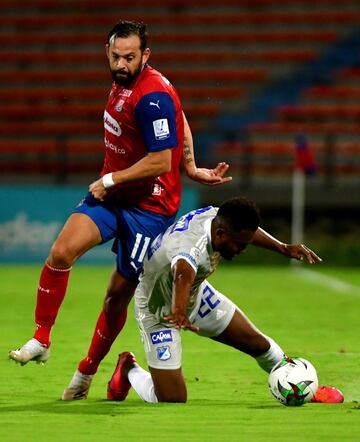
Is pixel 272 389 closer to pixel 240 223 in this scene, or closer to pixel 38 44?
pixel 240 223

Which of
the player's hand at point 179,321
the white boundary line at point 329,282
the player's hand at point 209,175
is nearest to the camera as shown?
the player's hand at point 179,321

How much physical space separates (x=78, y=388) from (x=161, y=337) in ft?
1.91

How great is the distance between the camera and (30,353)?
230 inches

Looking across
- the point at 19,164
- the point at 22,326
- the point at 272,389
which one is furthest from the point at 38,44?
the point at 272,389

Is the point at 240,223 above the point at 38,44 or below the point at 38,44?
above

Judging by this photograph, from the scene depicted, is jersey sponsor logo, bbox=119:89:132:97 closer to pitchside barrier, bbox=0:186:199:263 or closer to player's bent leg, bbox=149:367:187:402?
player's bent leg, bbox=149:367:187:402

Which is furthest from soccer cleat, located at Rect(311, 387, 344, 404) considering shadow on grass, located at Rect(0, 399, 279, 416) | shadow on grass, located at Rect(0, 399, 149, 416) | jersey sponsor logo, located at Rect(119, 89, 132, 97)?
jersey sponsor logo, located at Rect(119, 89, 132, 97)

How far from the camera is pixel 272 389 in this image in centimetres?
593

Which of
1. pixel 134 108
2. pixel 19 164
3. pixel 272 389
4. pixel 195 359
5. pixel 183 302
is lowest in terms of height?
pixel 19 164

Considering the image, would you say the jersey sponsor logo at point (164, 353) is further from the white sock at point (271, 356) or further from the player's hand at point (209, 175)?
the player's hand at point (209, 175)

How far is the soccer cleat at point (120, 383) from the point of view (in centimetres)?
628

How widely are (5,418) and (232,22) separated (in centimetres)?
1907

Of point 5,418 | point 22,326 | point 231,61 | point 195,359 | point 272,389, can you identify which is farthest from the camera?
point 231,61

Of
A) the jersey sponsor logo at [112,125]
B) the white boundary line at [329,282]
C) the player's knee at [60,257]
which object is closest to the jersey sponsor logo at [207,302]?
the player's knee at [60,257]
